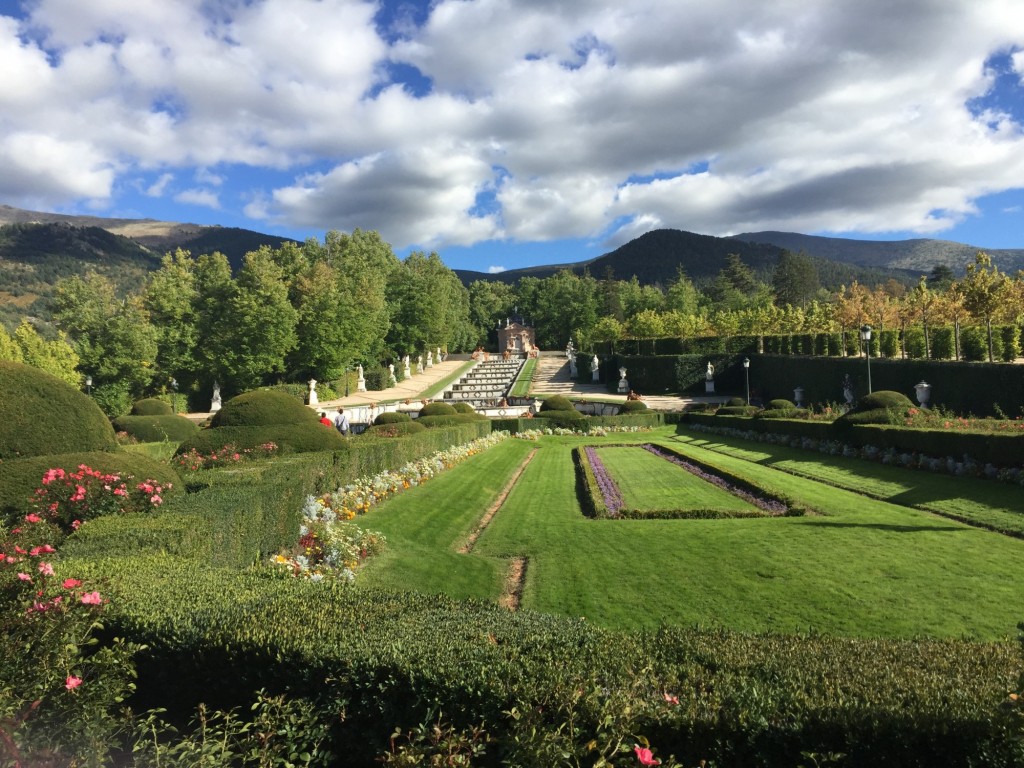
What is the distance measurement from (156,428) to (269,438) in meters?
13.7

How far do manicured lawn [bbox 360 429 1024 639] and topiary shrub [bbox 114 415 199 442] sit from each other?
14.5 m

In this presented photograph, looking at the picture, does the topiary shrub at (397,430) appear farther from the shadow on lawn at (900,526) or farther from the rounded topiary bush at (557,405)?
the rounded topiary bush at (557,405)

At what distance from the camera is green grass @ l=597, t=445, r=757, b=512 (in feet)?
46.3

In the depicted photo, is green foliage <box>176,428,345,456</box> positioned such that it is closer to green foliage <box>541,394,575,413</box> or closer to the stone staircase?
green foliage <box>541,394,575,413</box>

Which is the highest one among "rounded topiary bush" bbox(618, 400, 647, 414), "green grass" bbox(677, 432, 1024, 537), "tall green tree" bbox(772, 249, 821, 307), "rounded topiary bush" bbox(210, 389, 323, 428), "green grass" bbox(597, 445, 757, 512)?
"tall green tree" bbox(772, 249, 821, 307)

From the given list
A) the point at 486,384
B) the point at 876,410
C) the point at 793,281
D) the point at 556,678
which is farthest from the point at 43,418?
the point at 793,281

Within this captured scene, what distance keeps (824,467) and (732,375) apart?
33191 mm

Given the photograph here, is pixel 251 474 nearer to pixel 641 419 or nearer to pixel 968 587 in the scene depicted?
pixel 968 587

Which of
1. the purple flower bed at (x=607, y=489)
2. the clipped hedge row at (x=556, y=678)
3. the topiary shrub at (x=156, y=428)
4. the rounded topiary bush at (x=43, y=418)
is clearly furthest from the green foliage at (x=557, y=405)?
the clipped hedge row at (x=556, y=678)

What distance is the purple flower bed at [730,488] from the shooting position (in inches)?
513

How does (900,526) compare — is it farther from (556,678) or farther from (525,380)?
(525,380)

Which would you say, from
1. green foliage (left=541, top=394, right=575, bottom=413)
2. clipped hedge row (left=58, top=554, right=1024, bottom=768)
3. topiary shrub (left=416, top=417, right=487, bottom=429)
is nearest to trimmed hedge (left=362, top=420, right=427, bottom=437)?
topiary shrub (left=416, top=417, right=487, bottom=429)

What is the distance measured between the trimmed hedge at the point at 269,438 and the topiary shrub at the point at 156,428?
39.9ft

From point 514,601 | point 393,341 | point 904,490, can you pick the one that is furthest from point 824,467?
point 393,341
